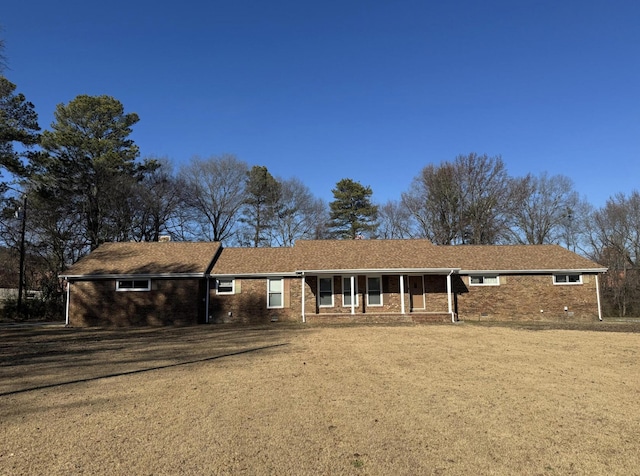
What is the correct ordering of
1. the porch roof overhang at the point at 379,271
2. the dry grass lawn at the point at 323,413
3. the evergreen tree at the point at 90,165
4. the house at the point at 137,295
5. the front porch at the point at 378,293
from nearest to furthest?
the dry grass lawn at the point at 323,413 → the porch roof overhang at the point at 379,271 → the house at the point at 137,295 → the front porch at the point at 378,293 → the evergreen tree at the point at 90,165

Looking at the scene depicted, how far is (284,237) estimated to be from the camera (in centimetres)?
3897

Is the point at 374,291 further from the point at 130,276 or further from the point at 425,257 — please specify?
the point at 130,276

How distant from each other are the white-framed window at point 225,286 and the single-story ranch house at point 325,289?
49 mm

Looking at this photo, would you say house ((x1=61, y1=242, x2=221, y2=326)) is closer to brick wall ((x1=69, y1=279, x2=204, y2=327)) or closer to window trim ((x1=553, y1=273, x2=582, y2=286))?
brick wall ((x1=69, y1=279, x2=204, y2=327))

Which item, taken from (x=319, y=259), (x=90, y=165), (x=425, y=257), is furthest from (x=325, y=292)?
(x=90, y=165)

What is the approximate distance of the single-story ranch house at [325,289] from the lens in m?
20.2

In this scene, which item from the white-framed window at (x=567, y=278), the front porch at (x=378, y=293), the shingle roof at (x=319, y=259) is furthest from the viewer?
the white-framed window at (x=567, y=278)

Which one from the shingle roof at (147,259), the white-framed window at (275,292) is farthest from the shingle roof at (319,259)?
the white-framed window at (275,292)

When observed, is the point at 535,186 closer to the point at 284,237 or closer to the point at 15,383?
the point at 284,237

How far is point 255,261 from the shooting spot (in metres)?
22.0

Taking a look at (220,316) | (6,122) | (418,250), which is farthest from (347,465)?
(6,122)

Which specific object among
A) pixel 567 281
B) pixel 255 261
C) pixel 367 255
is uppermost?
pixel 367 255

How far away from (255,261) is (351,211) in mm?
19230

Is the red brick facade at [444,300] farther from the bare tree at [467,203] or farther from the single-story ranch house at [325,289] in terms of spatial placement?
the bare tree at [467,203]
